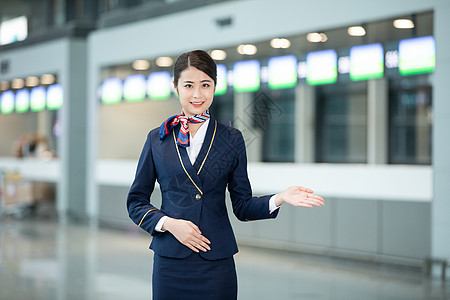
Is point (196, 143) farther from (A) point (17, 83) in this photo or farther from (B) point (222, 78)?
(A) point (17, 83)

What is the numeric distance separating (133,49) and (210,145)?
964 centimetres

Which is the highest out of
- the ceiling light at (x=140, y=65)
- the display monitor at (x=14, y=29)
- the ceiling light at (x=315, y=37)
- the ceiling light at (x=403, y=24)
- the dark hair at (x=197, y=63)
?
the display monitor at (x=14, y=29)

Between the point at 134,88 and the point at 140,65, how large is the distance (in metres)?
0.45

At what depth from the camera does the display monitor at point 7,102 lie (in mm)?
15445

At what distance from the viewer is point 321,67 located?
8281 mm

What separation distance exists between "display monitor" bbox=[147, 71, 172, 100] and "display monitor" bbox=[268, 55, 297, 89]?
257 cm

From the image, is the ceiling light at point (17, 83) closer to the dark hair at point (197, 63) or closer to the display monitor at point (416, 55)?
Answer: the display monitor at point (416, 55)

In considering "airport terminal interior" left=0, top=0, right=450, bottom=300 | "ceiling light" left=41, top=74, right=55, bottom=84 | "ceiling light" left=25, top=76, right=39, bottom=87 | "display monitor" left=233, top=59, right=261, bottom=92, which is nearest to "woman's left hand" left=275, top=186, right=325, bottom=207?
"airport terminal interior" left=0, top=0, right=450, bottom=300

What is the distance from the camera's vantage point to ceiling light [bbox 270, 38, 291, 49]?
875 centimetres

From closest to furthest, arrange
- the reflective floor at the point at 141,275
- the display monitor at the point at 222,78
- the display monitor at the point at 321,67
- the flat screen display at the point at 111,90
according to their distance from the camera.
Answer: the reflective floor at the point at 141,275
the display monitor at the point at 321,67
the display monitor at the point at 222,78
the flat screen display at the point at 111,90

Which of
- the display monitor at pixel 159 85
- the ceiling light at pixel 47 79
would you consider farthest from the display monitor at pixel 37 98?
the display monitor at pixel 159 85

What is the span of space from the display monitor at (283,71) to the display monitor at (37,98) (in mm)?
7017

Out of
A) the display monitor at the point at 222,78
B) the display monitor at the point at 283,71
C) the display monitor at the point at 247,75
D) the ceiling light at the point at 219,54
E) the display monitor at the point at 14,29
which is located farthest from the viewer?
the display monitor at the point at 14,29

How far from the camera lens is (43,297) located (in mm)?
5836
